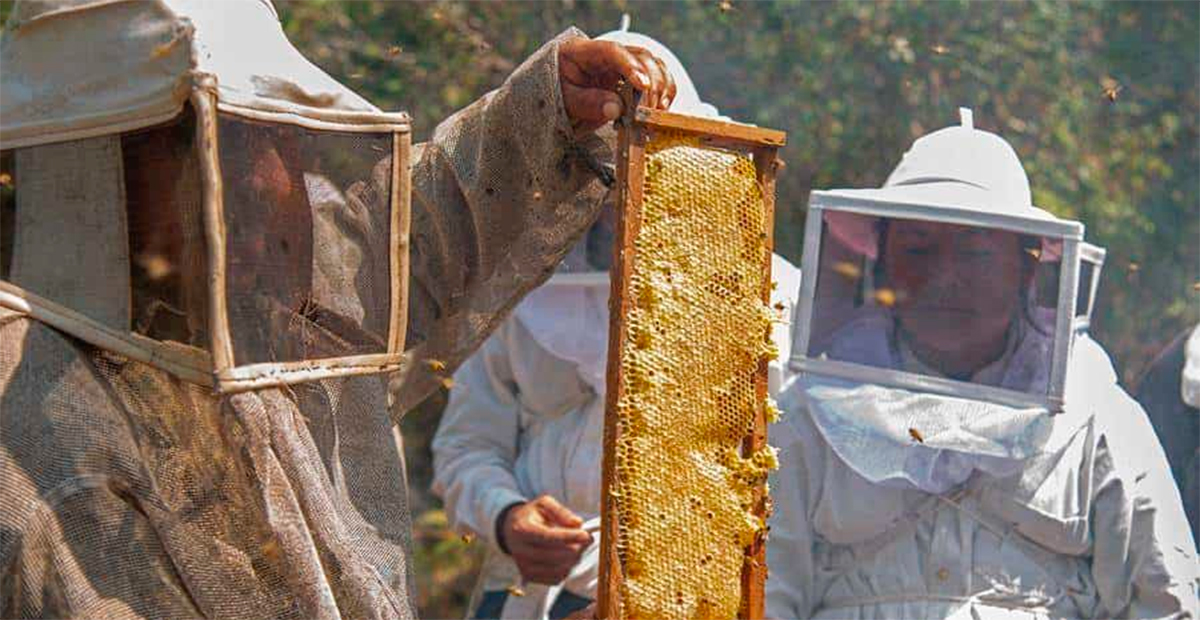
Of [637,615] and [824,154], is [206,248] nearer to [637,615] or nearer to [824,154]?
[637,615]

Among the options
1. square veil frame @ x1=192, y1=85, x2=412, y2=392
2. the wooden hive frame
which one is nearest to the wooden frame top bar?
the wooden hive frame

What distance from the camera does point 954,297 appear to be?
3.66 m

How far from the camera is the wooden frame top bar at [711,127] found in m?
2.37

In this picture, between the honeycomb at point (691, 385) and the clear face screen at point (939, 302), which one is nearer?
the honeycomb at point (691, 385)

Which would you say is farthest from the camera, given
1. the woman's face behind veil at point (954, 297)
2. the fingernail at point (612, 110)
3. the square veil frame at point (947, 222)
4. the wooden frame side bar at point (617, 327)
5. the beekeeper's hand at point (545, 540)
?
the beekeeper's hand at point (545, 540)

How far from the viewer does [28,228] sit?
2225 millimetres

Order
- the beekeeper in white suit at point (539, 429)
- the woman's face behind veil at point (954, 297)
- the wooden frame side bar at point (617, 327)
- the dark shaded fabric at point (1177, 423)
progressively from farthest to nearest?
the dark shaded fabric at point (1177, 423)
the beekeeper in white suit at point (539, 429)
the woman's face behind veil at point (954, 297)
the wooden frame side bar at point (617, 327)

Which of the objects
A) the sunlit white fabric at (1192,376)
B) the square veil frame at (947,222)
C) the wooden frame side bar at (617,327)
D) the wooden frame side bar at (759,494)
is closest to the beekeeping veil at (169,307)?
the wooden frame side bar at (617,327)

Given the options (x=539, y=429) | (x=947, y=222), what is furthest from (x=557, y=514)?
(x=947, y=222)

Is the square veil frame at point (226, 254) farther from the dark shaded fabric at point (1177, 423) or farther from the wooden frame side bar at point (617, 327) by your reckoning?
the dark shaded fabric at point (1177, 423)

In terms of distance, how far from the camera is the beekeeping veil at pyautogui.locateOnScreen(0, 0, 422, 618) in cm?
208

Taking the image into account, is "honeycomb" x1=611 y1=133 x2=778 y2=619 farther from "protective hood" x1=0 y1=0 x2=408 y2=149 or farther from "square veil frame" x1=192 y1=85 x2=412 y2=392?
"protective hood" x1=0 y1=0 x2=408 y2=149

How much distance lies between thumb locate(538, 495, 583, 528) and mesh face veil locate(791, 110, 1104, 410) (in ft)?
2.26

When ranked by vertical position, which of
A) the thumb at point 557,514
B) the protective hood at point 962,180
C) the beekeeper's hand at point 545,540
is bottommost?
the beekeeper's hand at point 545,540
